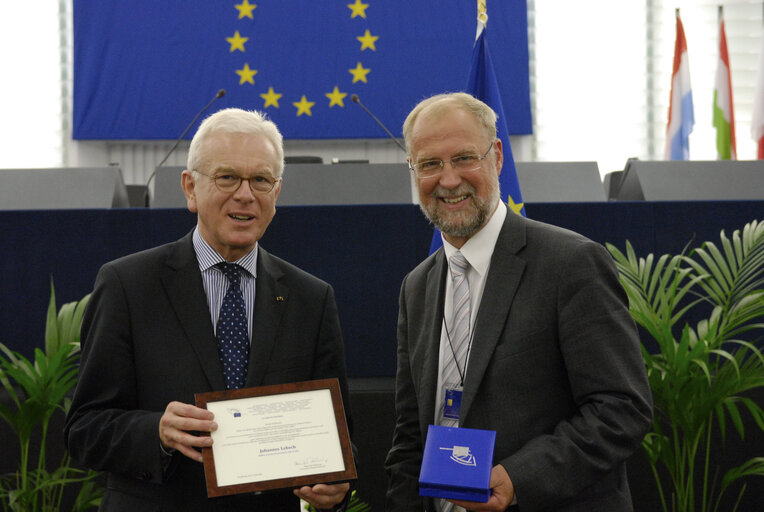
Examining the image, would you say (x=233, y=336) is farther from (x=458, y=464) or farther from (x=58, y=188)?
(x=58, y=188)

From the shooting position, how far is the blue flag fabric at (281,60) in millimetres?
8766

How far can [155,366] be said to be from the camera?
2057 millimetres

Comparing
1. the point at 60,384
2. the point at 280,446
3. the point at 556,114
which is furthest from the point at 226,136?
the point at 556,114

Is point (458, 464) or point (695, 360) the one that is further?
point (695, 360)

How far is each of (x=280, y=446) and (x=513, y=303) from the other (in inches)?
26.2

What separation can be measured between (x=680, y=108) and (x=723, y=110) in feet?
1.50

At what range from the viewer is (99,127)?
887 cm

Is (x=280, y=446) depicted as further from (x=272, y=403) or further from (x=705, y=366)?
(x=705, y=366)

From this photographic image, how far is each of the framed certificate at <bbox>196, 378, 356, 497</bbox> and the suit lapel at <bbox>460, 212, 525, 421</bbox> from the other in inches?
12.8

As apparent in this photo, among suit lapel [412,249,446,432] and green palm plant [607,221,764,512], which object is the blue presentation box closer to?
suit lapel [412,249,446,432]

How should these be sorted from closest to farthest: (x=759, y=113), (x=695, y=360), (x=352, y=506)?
(x=695, y=360) < (x=352, y=506) < (x=759, y=113)

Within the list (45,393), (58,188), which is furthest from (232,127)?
(58,188)

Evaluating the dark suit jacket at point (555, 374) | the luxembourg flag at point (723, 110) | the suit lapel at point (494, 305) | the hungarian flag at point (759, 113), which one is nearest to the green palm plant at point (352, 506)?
the dark suit jacket at point (555, 374)

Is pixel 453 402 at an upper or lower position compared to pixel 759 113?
lower
